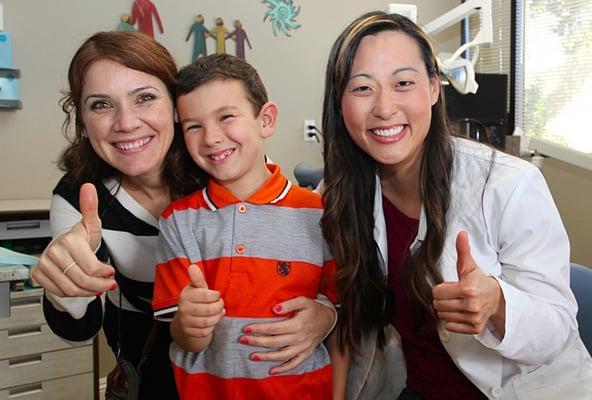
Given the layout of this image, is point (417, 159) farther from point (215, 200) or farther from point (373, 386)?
point (373, 386)

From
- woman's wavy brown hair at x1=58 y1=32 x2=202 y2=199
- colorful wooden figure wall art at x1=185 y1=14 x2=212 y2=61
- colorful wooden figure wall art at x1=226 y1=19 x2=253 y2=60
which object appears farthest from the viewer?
colorful wooden figure wall art at x1=226 y1=19 x2=253 y2=60

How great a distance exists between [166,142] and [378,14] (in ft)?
1.83

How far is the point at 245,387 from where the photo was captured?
104 cm

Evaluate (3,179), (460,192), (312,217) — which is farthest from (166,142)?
(3,179)

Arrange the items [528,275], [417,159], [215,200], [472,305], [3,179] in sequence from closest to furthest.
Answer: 1. [472,305]
2. [528,275]
3. [215,200]
4. [417,159]
5. [3,179]

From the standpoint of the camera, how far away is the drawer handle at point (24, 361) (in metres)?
2.18

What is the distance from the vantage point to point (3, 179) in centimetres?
271

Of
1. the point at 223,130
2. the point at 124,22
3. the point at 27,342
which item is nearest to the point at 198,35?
the point at 124,22

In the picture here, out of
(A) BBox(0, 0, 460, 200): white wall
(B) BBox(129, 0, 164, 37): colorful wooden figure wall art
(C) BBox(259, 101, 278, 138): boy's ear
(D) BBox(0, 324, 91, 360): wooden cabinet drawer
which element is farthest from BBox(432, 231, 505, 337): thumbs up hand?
(B) BBox(129, 0, 164, 37): colorful wooden figure wall art

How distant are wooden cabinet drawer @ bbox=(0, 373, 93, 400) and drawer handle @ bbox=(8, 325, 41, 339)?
223 mm

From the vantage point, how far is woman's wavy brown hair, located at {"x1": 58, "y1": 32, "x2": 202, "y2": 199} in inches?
46.8

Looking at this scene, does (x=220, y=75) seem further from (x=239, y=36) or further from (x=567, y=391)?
(x=239, y=36)

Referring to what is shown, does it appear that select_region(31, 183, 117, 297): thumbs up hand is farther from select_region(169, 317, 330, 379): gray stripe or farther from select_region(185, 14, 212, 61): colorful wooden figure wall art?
select_region(185, 14, 212, 61): colorful wooden figure wall art

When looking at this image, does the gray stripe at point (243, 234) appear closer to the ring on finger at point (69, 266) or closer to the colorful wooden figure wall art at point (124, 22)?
the ring on finger at point (69, 266)
